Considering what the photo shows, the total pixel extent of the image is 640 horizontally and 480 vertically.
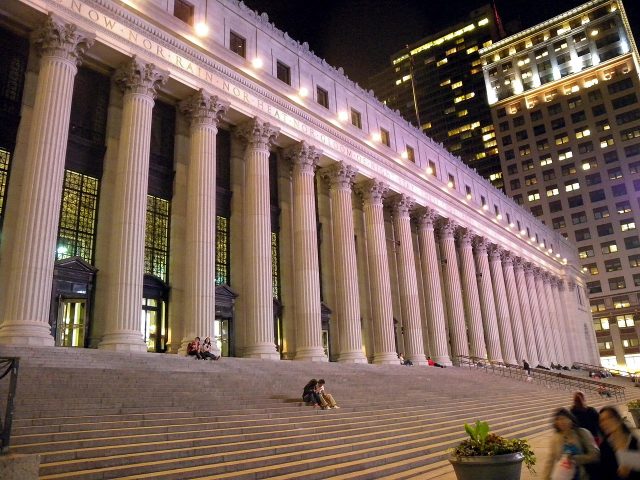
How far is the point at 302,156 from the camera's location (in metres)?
33.2

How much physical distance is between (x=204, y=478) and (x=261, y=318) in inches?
670

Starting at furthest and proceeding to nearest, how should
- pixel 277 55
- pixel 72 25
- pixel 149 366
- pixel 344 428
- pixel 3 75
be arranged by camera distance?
1. pixel 277 55
2. pixel 3 75
3. pixel 72 25
4. pixel 149 366
5. pixel 344 428

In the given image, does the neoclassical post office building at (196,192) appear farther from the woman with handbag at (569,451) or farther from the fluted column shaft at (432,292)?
the woman with handbag at (569,451)

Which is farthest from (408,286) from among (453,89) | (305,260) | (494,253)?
(453,89)

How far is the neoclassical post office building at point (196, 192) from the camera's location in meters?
21.8

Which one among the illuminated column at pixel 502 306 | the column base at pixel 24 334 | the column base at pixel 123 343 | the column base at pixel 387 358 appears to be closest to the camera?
the column base at pixel 24 334

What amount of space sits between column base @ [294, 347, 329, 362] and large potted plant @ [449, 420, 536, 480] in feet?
65.6

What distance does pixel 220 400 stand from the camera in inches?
615

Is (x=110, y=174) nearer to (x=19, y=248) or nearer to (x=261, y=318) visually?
(x=19, y=248)

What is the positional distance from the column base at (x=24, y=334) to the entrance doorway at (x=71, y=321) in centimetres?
450

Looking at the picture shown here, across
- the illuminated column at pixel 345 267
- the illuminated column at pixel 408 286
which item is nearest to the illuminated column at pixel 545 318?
the illuminated column at pixel 408 286

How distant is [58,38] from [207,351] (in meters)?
14.7

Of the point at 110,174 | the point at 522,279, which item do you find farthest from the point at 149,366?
the point at 522,279

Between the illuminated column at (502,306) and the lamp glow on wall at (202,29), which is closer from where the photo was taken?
the lamp glow on wall at (202,29)
